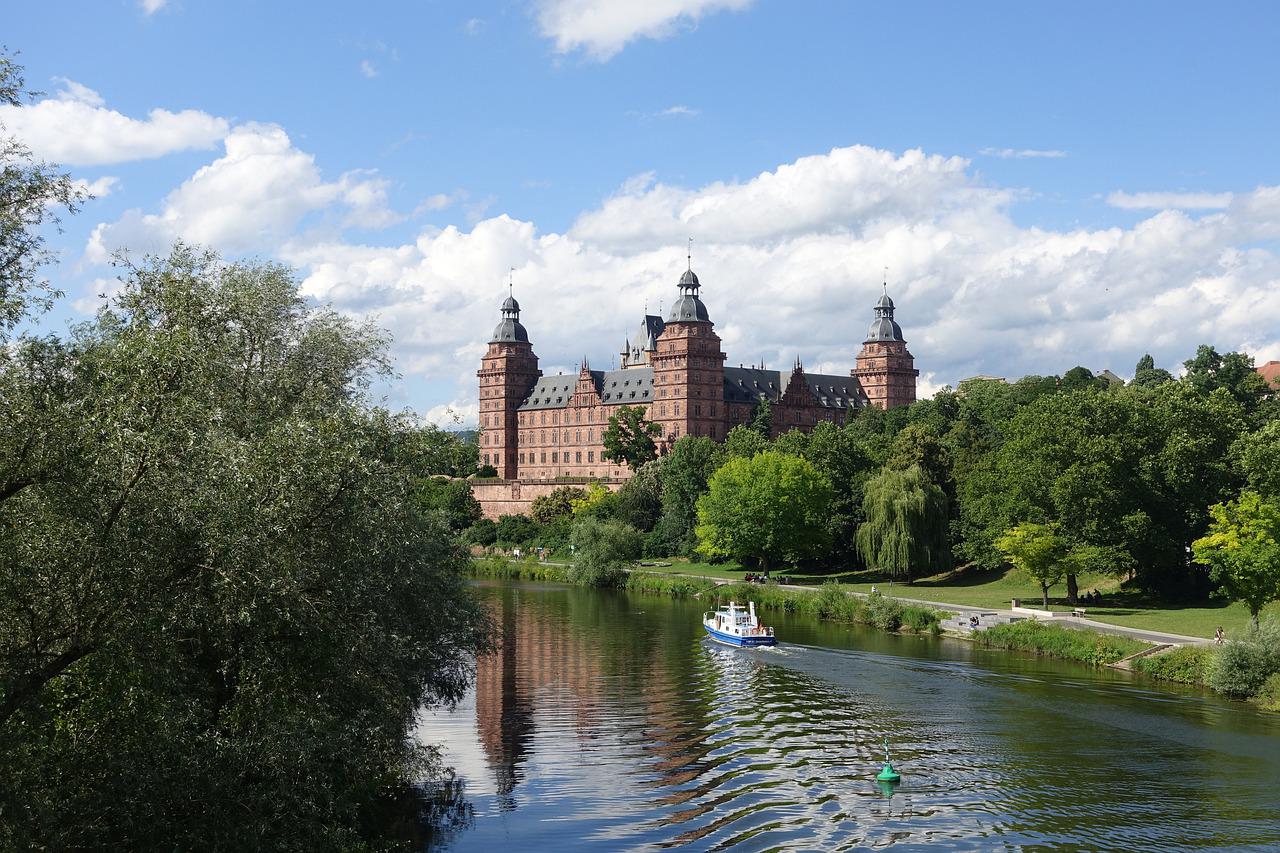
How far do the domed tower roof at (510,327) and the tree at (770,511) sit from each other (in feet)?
258

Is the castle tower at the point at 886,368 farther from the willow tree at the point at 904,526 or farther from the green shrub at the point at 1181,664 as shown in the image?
the green shrub at the point at 1181,664

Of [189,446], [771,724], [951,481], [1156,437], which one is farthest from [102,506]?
[951,481]

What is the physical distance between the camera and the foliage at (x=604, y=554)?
7675cm

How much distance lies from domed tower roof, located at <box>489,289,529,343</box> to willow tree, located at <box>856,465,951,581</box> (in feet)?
A: 297

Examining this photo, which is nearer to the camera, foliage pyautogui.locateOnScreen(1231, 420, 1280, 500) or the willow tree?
foliage pyautogui.locateOnScreen(1231, 420, 1280, 500)

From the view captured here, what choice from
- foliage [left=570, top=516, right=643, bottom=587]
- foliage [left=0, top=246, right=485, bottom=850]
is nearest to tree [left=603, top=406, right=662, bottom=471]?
foliage [left=570, top=516, right=643, bottom=587]

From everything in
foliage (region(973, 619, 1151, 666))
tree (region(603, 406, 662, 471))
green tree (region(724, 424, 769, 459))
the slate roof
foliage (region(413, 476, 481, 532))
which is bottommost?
foliage (region(973, 619, 1151, 666))

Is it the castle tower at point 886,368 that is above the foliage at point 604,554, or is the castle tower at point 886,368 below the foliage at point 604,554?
above

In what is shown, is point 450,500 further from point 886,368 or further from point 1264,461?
point 886,368

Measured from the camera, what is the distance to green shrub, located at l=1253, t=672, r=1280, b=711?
114 ft

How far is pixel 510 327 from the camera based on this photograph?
503 feet

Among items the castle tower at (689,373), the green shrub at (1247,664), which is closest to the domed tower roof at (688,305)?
the castle tower at (689,373)

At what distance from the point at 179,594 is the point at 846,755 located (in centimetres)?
1873

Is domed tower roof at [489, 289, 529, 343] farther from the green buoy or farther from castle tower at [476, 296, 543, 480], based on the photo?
the green buoy
